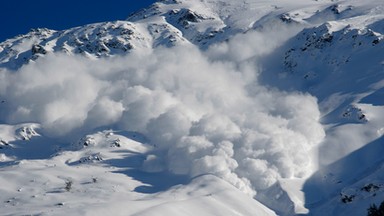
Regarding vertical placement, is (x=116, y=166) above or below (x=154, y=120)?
below

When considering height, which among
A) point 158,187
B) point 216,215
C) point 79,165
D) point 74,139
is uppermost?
point 74,139

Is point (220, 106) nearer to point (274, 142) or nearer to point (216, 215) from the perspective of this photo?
point (274, 142)

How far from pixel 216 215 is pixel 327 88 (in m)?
84.5

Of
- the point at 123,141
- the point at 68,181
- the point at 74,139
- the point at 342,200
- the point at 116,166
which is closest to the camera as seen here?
the point at 342,200

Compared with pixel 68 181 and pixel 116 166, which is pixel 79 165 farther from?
pixel 68 181

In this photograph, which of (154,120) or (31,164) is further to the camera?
(154,120)

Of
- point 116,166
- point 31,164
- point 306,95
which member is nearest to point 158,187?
point 116,166

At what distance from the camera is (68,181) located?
439 feet

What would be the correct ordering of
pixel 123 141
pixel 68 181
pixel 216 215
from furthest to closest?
pixel 123 141
pixel 68 181
pixel 216 215

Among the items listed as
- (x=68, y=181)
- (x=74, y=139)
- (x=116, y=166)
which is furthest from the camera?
(x=74, y=139)

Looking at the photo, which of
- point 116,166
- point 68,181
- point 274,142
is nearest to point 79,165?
point 116,166

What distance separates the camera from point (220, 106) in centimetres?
19650

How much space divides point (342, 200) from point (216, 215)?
28674 mm

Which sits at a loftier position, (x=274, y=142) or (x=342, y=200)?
A: (x=274, y=142)
